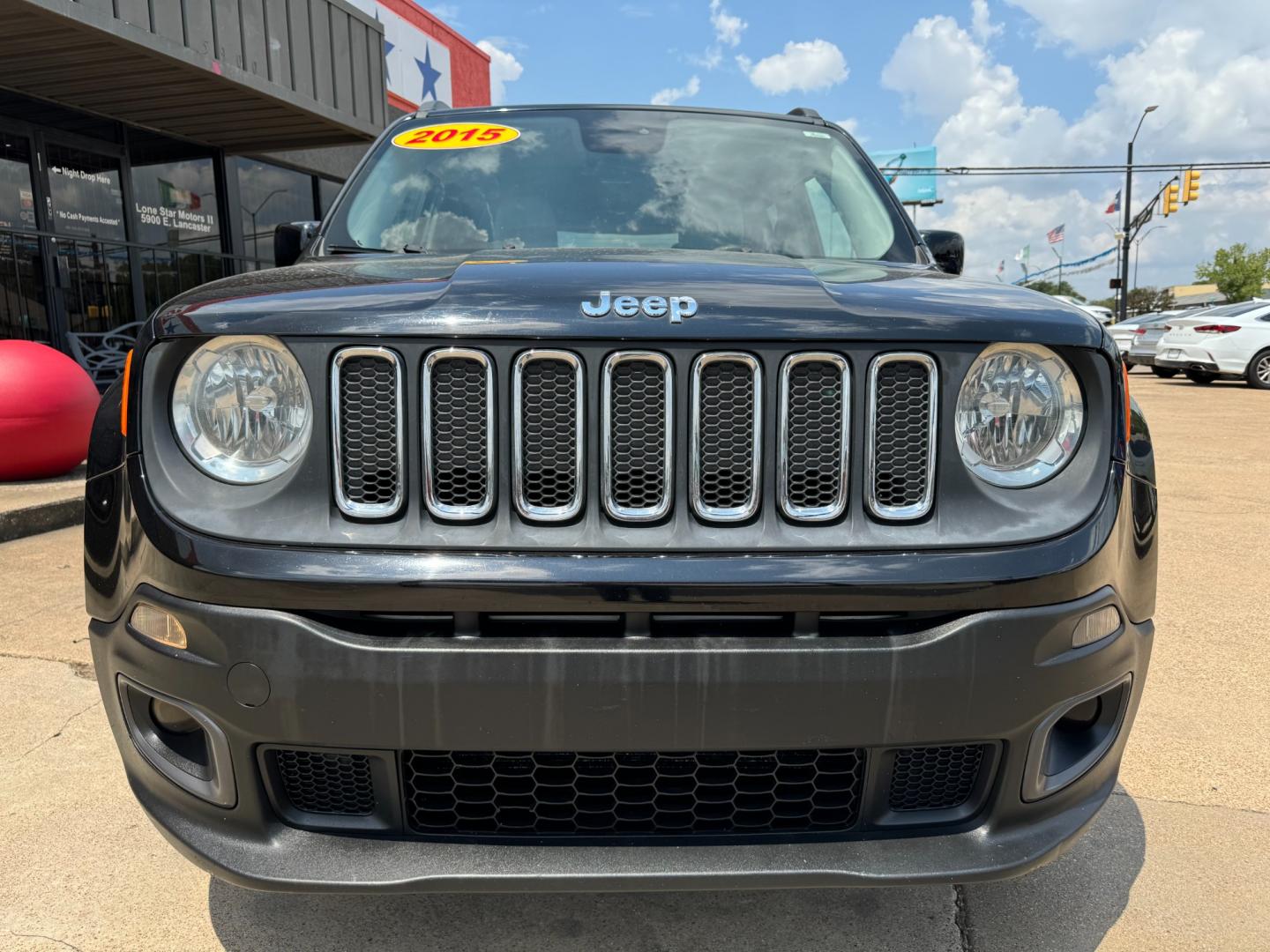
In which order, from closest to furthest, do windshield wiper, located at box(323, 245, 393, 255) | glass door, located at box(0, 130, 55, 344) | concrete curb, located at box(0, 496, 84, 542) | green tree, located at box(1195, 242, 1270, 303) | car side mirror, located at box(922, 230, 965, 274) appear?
windshield wiper, located at box(323, 245, 393, 255) → car side mirror, located at box(922, 230, 965, 274) → concrete curb, located at box(0, 496, 84, 542) → glass door, located at box(0, 130, 55, 344) → green tree, located at box(1195, 242, 1270, 303)

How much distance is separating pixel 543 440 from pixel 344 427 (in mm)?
318

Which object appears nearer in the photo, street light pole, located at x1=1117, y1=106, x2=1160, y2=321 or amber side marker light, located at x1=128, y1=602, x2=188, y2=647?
amber side marker light, located at x1=128, y1=602, x2=188, y2=647

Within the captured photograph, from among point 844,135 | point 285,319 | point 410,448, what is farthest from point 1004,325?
point 844,135

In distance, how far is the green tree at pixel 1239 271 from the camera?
68812 mm

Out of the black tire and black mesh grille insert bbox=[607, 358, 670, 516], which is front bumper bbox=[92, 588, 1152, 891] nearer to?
black mesh grille insert bbox=[607, 358, 670, 516]

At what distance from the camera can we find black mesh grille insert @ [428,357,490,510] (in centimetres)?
148

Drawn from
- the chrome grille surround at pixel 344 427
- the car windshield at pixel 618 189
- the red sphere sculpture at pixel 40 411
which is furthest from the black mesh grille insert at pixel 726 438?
the red sphere sculpture at pixel 40 411

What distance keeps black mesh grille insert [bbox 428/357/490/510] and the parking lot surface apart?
3.24 feet

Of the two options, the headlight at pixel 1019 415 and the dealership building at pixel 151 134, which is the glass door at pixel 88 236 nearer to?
the dealership building at pixel 151 134

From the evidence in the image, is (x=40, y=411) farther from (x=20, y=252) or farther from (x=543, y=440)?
(x=543, y=440)

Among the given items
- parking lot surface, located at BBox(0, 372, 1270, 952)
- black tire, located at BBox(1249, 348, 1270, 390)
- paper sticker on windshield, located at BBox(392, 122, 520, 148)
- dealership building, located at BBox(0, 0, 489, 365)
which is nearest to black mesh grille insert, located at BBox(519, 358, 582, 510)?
parking lot surface, located at BBox(0, 372, 1270, 952)

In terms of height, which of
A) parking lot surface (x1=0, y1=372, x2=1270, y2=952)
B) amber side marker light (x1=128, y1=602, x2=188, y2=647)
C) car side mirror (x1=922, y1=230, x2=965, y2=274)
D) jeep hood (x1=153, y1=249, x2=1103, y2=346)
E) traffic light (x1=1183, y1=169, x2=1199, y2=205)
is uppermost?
traffic light (x1=1183, y1=169, x2=1199, y2=205)

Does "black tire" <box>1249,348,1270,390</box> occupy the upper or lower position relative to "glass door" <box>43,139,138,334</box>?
lower

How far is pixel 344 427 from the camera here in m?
1.49
